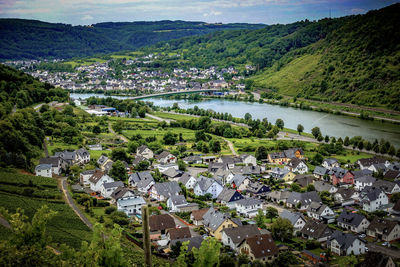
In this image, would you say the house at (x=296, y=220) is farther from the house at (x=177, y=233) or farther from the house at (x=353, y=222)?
the house at (x=177, y=233)

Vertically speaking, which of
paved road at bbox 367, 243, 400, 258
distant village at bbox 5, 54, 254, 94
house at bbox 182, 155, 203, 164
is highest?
distant village at bbox 5, 54, 254, 94

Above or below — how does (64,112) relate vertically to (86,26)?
below

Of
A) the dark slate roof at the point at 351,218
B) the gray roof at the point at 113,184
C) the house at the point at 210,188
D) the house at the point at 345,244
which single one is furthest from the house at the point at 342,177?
the gray roof at the point at 113,184

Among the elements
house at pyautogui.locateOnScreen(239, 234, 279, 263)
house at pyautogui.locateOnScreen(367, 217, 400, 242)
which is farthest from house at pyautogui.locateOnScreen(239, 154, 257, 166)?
house at pyautogui.locateOnScreen(239, 234, 279, 263)

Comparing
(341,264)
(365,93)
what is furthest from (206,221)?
(365,93)

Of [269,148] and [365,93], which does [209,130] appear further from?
[365,93]

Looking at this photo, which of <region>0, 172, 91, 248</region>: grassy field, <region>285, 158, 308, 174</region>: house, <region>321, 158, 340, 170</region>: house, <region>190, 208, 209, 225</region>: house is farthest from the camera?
<region>321, 158, 340, 170</region>: house

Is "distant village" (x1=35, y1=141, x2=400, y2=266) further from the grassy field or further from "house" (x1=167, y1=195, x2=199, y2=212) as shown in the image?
the grassy field
